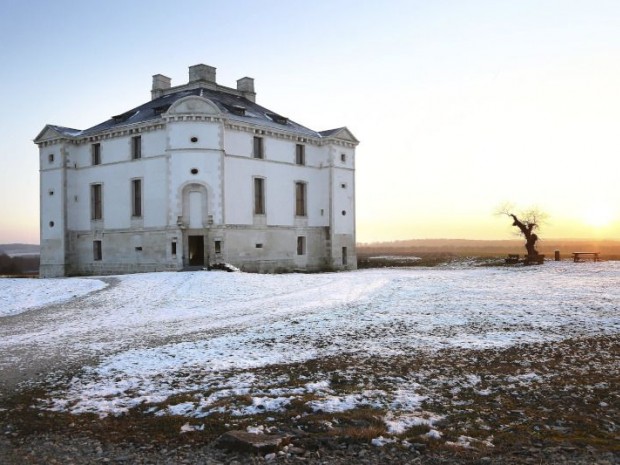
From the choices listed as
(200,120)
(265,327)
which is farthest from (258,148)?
(265,327)

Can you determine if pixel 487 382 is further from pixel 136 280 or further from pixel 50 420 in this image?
pixel 136 280

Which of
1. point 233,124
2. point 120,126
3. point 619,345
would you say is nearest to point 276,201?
point 233,124

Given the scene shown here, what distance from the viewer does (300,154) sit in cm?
4662

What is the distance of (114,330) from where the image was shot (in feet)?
53.7

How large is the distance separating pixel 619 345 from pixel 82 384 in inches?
504

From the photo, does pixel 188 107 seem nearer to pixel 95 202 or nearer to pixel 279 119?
pixel 279 119

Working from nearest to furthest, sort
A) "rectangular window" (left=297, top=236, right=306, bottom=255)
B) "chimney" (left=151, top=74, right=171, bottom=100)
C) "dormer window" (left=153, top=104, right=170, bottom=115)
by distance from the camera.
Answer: "dormer window" (left=153, top=104, right=170, bottom=115), "rectangular window" (left=297, top=236, right=306, bottom=255), "chimney" (left=151, top=74, right=171, bottom=100)

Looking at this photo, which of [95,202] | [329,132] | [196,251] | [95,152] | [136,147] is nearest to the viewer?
[136,147]

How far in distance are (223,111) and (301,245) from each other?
13387 millimetres

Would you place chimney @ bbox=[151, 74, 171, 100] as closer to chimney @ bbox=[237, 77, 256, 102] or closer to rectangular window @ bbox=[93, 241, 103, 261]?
chimney @ bbox=[237, 77, 256, 102]

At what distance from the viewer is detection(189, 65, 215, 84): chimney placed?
47.5 m

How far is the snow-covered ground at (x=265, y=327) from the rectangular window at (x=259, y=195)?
13.2 meters

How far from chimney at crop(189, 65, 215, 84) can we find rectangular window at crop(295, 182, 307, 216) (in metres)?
13.1

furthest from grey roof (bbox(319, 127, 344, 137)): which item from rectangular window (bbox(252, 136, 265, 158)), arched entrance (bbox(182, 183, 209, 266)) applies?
arched entrance (bbox(182, 183, 209, 266))
